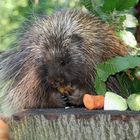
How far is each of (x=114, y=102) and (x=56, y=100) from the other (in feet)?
0.95

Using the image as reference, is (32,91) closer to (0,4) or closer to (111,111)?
Result: (111,111)

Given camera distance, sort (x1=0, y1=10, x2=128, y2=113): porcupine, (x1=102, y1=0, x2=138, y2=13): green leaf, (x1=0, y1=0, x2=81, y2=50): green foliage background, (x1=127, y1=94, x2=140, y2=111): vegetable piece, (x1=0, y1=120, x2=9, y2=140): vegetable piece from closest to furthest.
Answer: (x1=127, y1=94, x2=140, y2=111): vegetable piece → (x1=0, y1=10, x2=128, y2=113): porcupine → (x1=102, y1=0, x2=138, y2=13): green leaf → (x1=0, y1=120, x2=9, y2=140): vegetable piece → (x1=0, y1=0, x2=81, y2=50): green foliage background

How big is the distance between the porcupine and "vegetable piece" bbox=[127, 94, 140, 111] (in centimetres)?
21

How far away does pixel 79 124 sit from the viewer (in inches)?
65.6

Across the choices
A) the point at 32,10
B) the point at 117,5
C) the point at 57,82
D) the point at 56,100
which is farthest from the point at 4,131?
the point at 117,5

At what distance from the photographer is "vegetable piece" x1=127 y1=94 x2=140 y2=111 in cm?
173

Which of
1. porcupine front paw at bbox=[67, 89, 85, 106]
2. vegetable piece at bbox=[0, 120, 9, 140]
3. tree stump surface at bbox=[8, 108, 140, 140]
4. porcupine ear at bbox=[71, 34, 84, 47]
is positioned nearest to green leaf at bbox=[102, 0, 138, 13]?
porcupine ear at bbox=[71, 34, 84, 47]

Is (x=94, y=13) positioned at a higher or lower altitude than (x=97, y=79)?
higher

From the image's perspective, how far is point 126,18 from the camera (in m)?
2.10

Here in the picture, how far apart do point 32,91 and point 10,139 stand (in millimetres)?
217

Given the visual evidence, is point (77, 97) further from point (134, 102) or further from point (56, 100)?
point (134, 102)

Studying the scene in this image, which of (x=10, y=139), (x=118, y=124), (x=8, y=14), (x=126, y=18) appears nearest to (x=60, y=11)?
(x=126, y=18)

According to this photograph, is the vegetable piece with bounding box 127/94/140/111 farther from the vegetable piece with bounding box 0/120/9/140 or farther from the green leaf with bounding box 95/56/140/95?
the vegetable piece with bounding box 0/120/9/140

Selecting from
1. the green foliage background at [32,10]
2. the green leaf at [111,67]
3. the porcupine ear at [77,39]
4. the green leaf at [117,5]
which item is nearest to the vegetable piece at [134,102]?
the green leaf at [111,67]
